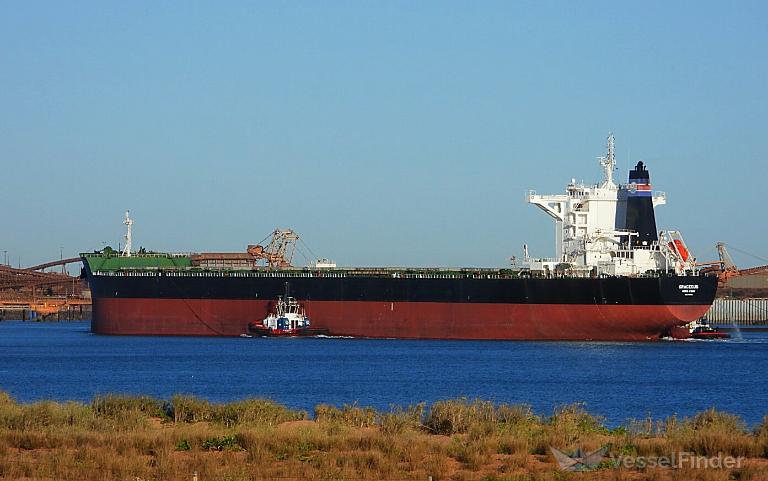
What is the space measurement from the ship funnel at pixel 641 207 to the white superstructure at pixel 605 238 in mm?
33

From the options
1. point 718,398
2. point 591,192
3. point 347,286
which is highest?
point 591,192

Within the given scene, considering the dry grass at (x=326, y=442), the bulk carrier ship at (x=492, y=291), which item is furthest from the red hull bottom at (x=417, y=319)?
the dry grass at (x=326, y=442)

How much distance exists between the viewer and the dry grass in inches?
463

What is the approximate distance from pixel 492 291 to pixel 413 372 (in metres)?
11.3

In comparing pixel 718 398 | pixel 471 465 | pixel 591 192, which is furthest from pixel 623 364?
pixel 471 465

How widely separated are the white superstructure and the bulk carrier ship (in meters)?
0.03

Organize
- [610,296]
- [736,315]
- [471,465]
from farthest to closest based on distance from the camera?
[736,315]
[610,296]
[471,465]

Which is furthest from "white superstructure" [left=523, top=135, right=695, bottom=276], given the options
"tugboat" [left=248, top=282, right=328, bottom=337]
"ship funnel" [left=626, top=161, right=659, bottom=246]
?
"tugboat" [left=248, top=282, right=328, bottom=337]

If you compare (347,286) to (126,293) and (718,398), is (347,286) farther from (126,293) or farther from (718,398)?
(718,398)

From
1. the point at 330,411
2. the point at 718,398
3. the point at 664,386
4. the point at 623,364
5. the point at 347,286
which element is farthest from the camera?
the point at 347,286

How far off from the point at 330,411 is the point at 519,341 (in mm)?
23176

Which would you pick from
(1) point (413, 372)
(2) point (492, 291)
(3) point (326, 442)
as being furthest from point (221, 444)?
(2) point (492, 291)

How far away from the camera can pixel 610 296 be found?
36781 millimetres

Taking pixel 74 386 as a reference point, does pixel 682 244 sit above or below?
above
